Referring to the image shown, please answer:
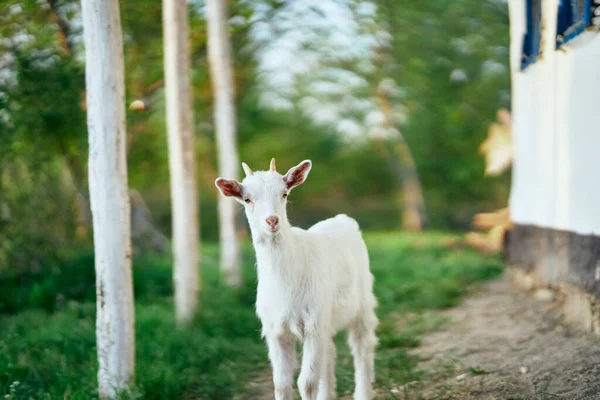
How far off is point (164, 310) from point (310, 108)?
1834 cm

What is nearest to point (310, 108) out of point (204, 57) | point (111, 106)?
point (204, 57)

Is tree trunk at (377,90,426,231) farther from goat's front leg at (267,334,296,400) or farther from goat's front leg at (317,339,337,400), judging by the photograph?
goat's front leg at (267,334,296,400)

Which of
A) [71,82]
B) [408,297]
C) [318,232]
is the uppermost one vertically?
[71,82]

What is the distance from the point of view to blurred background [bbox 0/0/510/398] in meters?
10.2

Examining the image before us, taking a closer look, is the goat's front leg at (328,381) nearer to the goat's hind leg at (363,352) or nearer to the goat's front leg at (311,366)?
the goat's hind leg at (363,352)

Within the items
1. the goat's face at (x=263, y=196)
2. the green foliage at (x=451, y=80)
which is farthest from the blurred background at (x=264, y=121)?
the goat's face at (x=263, y=196)

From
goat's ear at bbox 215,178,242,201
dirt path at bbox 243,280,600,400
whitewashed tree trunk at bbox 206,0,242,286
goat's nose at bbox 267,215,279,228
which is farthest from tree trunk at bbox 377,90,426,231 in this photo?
goat's nose at bbox 267,215,279,228

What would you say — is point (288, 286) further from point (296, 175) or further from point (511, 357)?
point (511, 357)

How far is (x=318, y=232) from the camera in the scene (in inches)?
232

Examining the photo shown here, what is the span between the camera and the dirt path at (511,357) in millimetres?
5461

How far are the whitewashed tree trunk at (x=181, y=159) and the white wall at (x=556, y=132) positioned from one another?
4.16m

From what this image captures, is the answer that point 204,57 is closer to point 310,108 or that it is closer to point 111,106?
point 111,106

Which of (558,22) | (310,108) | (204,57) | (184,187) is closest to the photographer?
(558,22)

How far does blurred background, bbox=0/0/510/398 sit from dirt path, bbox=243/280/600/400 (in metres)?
1.96
